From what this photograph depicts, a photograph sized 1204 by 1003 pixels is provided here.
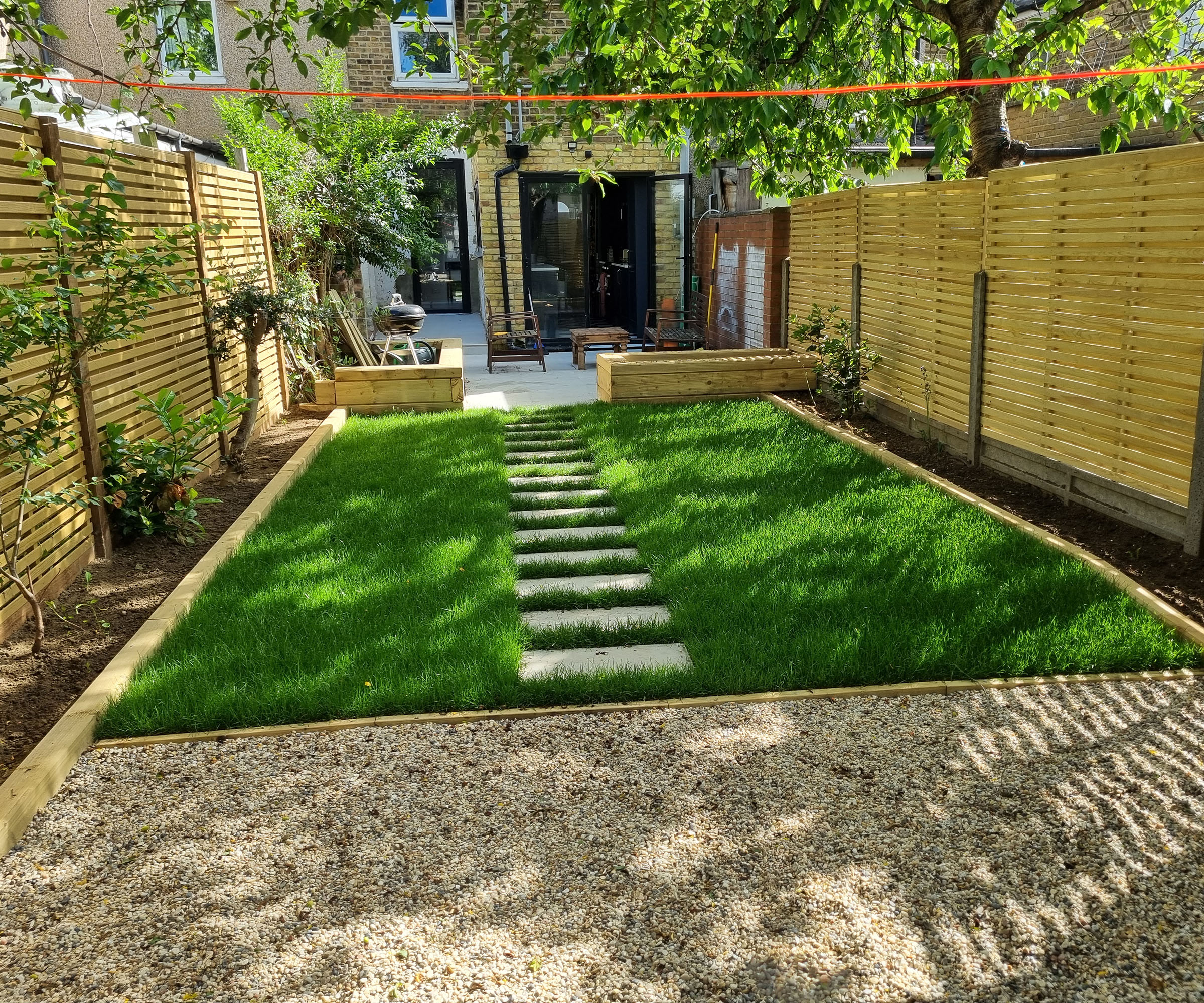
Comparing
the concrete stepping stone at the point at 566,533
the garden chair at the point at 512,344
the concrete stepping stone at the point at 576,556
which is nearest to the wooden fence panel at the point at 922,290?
the concrete stepping stone at the point at 566,533

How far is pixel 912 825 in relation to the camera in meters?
3.04

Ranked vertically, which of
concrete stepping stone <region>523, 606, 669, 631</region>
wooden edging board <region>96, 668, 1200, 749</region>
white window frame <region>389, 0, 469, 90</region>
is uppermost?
white window frame <region>389, 0, 469, 90</region>

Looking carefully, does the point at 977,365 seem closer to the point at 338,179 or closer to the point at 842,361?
the point at 842,361

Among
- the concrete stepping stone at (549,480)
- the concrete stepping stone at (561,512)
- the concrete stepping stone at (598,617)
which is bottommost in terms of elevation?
the concrete stepping stone at (598,617)

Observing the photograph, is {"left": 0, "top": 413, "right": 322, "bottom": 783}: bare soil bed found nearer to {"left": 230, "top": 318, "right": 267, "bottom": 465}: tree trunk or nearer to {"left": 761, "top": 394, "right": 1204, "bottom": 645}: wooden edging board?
{"left": 230, "top": 318, "right": 267, "bottom": 465}: tree trunk

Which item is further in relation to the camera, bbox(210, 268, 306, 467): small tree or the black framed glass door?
the black framed glass door

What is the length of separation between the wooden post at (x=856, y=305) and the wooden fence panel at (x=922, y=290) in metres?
0.05

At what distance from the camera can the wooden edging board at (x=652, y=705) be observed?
12.2 feet

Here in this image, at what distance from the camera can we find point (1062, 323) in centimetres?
602

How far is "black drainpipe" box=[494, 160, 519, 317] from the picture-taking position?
48.3 ft

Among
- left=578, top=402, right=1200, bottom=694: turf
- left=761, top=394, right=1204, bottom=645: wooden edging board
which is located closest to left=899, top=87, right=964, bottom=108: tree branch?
left=761, top=394, right=1204, bottom=645: wooden edging board

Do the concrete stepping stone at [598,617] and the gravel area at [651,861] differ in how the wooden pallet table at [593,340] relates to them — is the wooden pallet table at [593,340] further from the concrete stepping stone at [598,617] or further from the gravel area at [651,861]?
the gravel area at [651,861]

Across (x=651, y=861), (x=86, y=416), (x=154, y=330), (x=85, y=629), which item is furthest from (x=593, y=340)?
(x=651, y=861)

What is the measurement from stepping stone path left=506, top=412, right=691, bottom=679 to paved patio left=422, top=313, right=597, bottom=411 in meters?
1.97
